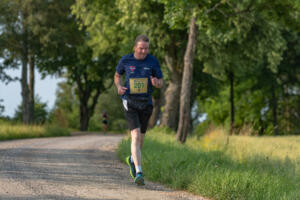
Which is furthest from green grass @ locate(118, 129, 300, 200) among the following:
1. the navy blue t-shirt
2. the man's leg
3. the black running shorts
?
the navy blue t-shirt

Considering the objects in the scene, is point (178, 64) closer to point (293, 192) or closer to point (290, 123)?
point (293, 192)

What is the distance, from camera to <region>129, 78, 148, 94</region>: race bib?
5.83 meters

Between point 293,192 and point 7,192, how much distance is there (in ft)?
12.4

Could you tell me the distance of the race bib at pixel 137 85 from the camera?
5832mm

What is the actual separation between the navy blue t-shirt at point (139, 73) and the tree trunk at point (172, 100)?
1215 cm

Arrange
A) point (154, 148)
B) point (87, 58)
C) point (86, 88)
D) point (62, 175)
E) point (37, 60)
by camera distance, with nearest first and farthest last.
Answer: point (62, 175), point (154, 148), point (37, 60), point (87, 58), point (86, 88)

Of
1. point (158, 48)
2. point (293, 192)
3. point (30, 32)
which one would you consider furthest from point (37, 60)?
point (293, 192)

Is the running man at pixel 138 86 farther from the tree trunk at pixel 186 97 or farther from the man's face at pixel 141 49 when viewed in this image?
the tree trunk at pixel 186 97

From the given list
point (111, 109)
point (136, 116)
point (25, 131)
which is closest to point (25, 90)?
point (25, 131)

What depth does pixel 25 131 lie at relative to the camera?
A: 1825 centimetres

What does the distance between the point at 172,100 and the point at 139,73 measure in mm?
12508

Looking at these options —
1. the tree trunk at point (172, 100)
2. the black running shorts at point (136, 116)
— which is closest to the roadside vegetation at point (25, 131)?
the tree trunk at point (172, 100)

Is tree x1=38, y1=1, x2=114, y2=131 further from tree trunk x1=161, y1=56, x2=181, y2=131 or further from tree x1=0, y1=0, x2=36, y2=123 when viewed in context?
tree trunk x1=161, y1=56, x2=181, y2=131

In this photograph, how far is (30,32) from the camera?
2484 centimetres
